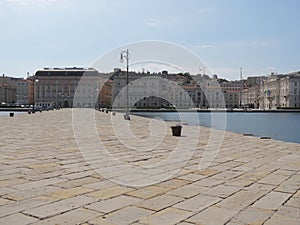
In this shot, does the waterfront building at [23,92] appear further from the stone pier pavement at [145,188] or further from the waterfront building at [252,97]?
the stone pier pavement at [145,188]

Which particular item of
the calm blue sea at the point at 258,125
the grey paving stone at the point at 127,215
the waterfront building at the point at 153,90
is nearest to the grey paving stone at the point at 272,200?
the grey paving stone at the point at 127,215

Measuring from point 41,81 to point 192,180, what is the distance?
98976 millimetres

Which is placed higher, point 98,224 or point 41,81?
point 41,81

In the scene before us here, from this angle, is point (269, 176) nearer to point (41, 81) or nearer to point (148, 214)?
point (148, 214)

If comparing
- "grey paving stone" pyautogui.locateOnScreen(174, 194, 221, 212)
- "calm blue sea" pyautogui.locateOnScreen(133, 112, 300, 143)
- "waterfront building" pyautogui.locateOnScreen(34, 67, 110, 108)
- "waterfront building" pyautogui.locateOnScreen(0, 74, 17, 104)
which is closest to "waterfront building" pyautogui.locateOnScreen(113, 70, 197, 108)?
"waterfront building" pyautogui.locateOnScreen(34, 67, 110, 108)

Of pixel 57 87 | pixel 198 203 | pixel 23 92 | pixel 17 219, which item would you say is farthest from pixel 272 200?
pixel 23 92

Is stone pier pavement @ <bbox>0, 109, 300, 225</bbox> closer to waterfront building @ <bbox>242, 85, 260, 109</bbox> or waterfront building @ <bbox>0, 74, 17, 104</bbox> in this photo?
waterfront building @ <bbox>0, 74, 17, 104</bbox>

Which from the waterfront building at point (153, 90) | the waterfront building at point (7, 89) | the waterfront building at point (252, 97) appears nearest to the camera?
the waterfront building at point (153, 90)

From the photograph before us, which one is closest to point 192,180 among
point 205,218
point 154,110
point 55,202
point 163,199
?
point 163,199

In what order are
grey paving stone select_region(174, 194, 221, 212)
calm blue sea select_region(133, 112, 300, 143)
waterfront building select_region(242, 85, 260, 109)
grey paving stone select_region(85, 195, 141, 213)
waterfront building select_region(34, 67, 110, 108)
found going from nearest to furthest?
1. grey paving stone select_region(85, 195, 141, 213)
2. grey paving stone select_region(174, 194, 221, 212)
3. calm blue sea select_region(133, 112, 300, 143)
4. waterfront building select_region(34, 67, 110, 108)
5. waterfront building select_region(242, 85, 260, 109)

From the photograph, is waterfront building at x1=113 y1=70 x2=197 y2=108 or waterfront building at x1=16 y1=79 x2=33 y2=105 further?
waterfront building at x1=16 y1=79 x2=33 y2=105

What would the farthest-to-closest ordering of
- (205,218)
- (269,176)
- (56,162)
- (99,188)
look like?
(56,162)
(269,176)
(99,188)
(205,218)

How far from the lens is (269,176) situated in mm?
5504

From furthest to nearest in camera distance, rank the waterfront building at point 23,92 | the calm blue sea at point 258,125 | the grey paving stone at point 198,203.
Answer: the waterfront building at point 23,92 → the calm blue sea at point 258,125 → the grey paving stone at point 198,203
